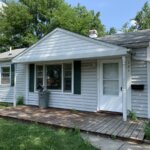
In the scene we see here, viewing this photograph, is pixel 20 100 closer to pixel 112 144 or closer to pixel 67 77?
pixel 67 77

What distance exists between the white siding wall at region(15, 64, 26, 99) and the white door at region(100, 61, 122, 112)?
4849mm

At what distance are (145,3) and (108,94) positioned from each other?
30.0m

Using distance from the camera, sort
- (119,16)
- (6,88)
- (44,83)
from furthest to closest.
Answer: (119,16)
(6,88)
(44,83)

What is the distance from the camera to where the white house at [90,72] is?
319 inches

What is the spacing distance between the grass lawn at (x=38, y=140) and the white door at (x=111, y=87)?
2999 mm

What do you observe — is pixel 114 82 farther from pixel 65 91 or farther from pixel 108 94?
pixel 65 91

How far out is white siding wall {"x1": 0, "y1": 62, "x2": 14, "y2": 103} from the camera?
12.9 meters

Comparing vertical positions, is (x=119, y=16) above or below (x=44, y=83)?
above

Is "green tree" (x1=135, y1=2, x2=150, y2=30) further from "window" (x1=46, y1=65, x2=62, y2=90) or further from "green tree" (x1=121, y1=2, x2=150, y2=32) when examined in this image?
"window" (x1=46, y1=65, x2=62, y2=90)

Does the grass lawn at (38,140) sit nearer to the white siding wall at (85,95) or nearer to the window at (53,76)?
the white siding wall at (85,95)

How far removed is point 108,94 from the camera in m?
9.05

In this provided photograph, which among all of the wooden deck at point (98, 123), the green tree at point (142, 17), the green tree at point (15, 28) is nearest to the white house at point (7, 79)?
the wooden deck at point (98, 123)

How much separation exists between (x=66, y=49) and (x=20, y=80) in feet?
13.3

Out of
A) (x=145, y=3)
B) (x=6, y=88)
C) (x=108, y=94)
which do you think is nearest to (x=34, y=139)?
(x=108, y=94)
